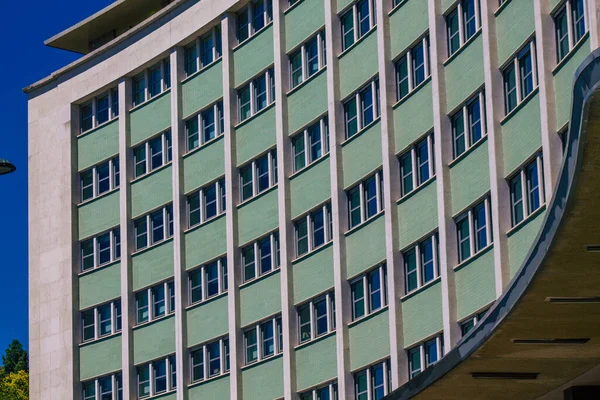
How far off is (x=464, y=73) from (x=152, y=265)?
21.1 metres

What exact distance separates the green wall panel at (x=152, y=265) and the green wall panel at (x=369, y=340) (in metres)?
12.5

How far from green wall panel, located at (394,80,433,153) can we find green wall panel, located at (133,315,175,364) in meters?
15.7

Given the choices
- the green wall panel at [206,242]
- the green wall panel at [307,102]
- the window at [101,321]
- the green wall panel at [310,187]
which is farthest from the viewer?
the window at [101,321]

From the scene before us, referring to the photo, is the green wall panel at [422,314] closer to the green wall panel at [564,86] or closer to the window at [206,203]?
the green wall panel at [564,86]

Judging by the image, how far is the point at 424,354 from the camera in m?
47.3

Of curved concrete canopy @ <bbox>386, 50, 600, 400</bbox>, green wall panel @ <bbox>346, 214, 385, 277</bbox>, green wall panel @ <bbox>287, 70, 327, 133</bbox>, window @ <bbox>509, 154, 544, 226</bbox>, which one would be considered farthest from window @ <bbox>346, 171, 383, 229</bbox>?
curved concrete canopy @ <bbox>386, 50, 600, 400</bbox>

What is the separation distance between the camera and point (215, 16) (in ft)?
199

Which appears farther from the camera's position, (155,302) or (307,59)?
(155,302)

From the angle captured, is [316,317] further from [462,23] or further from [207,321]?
[462,23]

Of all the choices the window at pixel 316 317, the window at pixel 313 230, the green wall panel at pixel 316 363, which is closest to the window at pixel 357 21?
the window at pixel 313 230

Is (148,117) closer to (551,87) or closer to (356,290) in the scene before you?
(356,290)

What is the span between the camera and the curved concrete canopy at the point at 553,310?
2452 cm

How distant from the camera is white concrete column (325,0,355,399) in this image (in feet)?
169

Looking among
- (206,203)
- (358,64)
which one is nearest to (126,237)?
(206,203)
